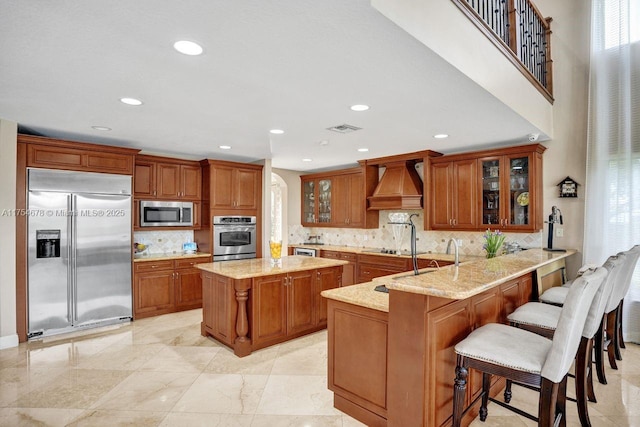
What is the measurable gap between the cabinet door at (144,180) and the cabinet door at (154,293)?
3.79ft

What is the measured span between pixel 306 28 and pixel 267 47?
0.30 metres

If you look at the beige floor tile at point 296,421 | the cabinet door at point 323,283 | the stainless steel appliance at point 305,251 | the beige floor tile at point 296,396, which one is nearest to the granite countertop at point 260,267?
the cabinet door at point 323,283

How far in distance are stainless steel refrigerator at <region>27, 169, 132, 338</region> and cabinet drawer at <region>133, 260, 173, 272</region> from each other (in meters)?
0.12

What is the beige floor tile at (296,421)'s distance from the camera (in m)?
2.27

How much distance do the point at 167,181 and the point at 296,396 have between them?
3788mm

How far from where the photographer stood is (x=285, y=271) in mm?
3559

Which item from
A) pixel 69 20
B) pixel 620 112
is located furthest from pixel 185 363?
pixel 620 112

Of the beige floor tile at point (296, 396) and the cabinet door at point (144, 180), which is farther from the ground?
the cabinet door at point (144, 180)

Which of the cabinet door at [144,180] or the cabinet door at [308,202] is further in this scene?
the cabinet door at [308,202]

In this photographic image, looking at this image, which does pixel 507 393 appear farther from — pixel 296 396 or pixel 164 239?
pixel 164 239

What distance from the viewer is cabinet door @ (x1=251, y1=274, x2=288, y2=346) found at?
11.3 feet

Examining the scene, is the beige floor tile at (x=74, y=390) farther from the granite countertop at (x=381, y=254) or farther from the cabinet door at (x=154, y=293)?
the granite countertop at (x=381, y=254)

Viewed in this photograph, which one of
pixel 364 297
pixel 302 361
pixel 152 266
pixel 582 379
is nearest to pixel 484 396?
pixel 582 379

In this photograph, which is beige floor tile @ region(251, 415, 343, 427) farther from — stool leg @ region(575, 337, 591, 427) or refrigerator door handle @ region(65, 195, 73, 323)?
refrigerator door handle @ region(65, 195, 73, 323)
